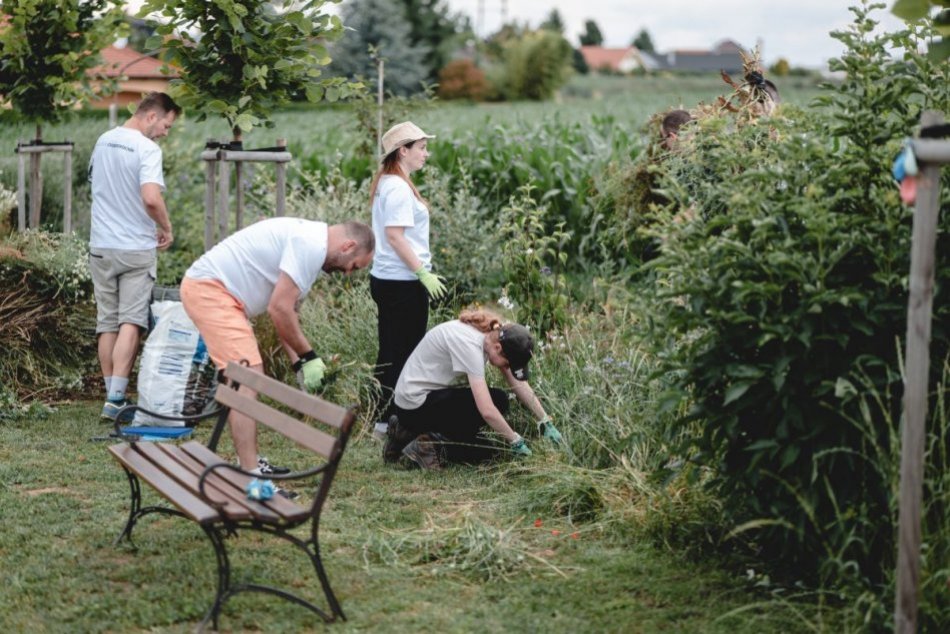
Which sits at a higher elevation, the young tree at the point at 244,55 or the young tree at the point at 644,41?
the young tree at the point at 644,41

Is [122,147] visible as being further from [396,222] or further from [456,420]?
[456,420]

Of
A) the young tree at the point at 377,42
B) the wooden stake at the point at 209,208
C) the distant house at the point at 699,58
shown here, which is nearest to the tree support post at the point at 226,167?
the wooden stake at the point at 209,208

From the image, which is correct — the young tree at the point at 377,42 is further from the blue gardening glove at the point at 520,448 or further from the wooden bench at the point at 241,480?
the wooden bench at the point at 241,480

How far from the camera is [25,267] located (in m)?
8.52

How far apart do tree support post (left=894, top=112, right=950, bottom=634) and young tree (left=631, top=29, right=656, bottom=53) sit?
405 ft

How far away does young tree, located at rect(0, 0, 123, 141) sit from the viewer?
8984mm

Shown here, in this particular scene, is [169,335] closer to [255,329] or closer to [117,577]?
[255,329]

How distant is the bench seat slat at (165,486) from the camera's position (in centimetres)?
425

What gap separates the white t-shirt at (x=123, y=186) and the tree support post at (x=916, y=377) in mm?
5119

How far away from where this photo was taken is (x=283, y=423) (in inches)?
182

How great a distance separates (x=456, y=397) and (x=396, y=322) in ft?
2.46

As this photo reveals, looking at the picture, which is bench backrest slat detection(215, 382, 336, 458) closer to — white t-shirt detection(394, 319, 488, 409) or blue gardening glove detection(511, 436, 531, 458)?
white t-shirt detection(394, 319, 488, 409)

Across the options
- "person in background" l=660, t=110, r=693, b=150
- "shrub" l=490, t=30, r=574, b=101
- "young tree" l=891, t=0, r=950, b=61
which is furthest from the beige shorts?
"shrub" l=490, t=30, r=574, b=101

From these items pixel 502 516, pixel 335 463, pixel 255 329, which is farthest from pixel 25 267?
pixel 335 463
